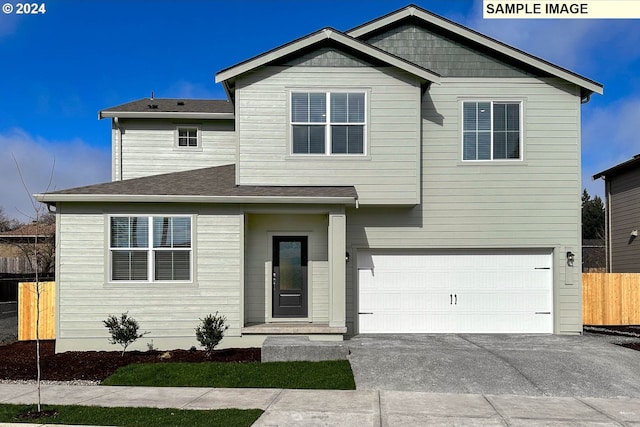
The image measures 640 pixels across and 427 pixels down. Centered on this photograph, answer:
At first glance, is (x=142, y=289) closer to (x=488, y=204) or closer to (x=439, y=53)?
(x=488, y=204)

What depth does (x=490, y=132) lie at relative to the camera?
12859 millimetres

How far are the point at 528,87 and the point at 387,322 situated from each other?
21.1ft

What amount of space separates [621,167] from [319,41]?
1280 cm

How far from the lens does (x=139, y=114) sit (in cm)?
1638

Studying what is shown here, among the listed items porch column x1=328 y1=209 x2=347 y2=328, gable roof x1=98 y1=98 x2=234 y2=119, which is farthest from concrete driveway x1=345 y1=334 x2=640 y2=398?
gable roof x1=98 y1=98 x2=234 y2=119

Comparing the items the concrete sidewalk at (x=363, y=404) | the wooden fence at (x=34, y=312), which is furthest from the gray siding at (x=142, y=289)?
the wooden fence at (x=34, y=312)

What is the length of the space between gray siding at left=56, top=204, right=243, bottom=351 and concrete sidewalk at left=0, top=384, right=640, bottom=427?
2.65 meters

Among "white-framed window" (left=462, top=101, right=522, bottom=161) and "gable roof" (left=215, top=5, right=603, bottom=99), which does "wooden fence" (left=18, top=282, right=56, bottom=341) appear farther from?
"white-framed window" (left=462, top=101, right=522, bottom=161)

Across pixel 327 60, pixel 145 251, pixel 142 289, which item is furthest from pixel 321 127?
pixel 142 289

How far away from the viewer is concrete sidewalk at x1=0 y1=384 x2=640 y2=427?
669cm

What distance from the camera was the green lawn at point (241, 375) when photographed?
8.52m

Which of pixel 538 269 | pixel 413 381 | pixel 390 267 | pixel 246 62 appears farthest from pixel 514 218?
pixel 246 62

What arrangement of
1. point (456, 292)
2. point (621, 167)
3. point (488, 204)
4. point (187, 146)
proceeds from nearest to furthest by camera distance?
point (488, 204) < point (456, 292) < point (187, 146) < point (621, 167)

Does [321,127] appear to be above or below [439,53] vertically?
below
